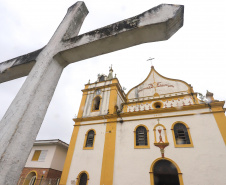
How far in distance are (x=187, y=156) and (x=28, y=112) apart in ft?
30.3

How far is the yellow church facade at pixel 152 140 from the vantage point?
799cm

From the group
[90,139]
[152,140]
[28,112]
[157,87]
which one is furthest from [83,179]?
[28,112]

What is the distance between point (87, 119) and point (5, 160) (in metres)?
11.4

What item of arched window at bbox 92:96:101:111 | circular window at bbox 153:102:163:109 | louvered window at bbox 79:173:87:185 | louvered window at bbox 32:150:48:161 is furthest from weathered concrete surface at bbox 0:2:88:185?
louvered window at bbox 32:150:48:161

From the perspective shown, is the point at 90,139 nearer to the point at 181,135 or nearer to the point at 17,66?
the point at 181,135

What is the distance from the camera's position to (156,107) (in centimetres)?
1125

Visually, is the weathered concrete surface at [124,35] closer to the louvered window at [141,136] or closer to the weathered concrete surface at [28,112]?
the weathered concrete surface at [28,112]

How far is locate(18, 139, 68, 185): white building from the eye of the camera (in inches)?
498

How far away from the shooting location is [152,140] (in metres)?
9.33

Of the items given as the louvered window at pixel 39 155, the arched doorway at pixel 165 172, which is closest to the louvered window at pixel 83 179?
the arched doorway at pixel 165 172

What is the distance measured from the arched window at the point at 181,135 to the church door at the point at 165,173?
4.34 feet

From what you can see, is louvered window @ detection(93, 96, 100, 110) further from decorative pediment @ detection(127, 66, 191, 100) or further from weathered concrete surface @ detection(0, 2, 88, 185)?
weathered concrete surface @ detection(0, 2, 88, 185)

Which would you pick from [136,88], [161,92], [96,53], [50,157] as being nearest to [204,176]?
[161,92]

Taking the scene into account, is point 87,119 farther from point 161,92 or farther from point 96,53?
point 96,53
